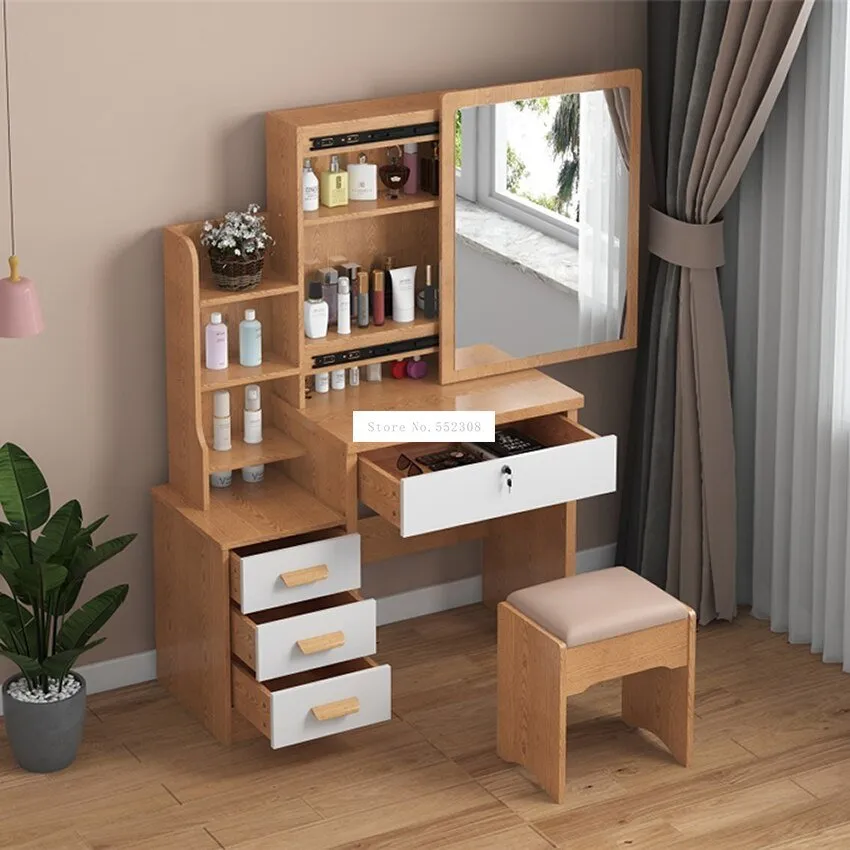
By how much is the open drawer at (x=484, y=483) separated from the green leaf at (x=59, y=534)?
2.19 ft

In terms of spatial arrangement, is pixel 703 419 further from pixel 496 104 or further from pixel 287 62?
pixel 287 62

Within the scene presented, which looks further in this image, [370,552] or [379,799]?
[370,552]

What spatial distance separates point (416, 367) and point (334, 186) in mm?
541

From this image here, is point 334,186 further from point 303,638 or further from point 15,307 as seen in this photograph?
point 303,638

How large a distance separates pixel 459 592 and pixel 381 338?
34.8 inches

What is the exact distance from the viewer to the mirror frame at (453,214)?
4.23m

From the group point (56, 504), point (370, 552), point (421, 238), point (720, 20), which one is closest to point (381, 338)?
point (421, 238)

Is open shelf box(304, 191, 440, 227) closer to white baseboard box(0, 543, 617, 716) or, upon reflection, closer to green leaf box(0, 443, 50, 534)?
green leaf box(0, 443, 50, 534)

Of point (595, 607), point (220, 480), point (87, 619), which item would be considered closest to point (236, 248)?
point (220, 480)

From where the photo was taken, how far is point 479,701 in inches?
172

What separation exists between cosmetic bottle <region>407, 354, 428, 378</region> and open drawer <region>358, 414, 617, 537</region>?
228mm

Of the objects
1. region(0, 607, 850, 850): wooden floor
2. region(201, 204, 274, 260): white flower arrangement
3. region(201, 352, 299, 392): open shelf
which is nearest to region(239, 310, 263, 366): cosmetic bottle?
region(201, 352, 299, 392): open shelf

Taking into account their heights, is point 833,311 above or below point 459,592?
above

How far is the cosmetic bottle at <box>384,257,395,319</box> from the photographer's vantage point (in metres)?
4.34
